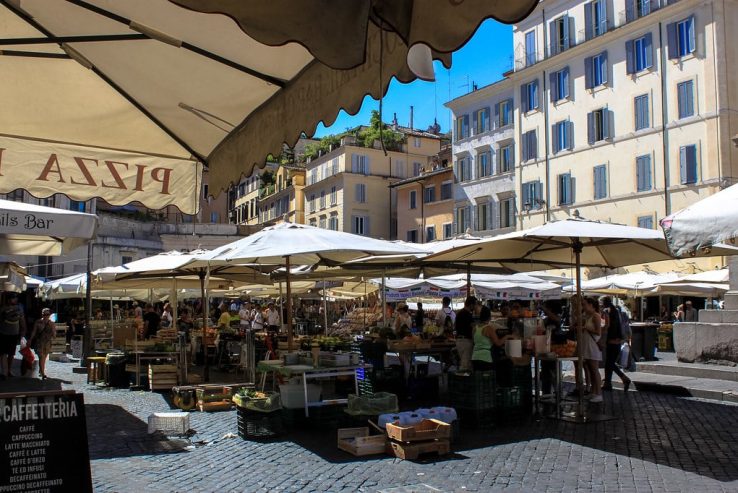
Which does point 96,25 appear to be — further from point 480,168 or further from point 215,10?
point 480,168

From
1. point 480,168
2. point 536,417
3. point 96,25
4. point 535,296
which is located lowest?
point 536,417

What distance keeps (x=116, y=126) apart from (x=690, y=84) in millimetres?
32203

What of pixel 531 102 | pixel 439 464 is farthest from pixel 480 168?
pixel 439 464

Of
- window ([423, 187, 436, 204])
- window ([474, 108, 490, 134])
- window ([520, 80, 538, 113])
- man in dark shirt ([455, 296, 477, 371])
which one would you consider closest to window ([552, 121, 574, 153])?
window ([520, 80, 538, 113])

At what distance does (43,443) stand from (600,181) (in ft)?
115

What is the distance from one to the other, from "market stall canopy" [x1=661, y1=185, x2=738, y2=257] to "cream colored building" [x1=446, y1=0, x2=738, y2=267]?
26.3 meters

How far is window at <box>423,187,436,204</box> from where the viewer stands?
5096 cm

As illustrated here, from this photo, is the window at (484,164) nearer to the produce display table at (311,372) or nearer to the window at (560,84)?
the window at (560,84)

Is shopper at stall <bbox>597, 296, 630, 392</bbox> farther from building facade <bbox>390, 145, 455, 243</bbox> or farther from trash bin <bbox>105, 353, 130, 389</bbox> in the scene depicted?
building facade <bbox>390, 145, 455, 243</bbox>

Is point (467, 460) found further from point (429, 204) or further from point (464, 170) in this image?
point (429, 204)

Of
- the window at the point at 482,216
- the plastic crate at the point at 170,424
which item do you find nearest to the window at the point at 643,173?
the window at the point at 482,216

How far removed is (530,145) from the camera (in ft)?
133

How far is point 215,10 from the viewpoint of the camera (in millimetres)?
2076

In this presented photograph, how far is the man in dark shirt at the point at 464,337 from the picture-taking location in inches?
455
